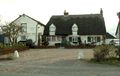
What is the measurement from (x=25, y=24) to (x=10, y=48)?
25638mm

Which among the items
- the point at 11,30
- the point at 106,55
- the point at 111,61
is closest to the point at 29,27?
the point at 11,30

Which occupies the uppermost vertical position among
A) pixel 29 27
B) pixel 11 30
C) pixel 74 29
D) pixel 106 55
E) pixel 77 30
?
pixel 29 27

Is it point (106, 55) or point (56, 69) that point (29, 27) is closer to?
point (106, 55)

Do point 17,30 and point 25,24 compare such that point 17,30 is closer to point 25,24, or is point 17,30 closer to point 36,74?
point 25,24

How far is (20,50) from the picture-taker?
4797 centimetres

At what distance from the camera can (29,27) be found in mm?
69812

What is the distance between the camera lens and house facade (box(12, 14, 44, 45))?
6919 centimetres

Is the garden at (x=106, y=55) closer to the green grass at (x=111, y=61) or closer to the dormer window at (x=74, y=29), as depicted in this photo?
the green grass at (x=111, y=61)

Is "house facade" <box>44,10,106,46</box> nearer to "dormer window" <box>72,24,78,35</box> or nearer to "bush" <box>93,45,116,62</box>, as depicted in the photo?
"dormer window" <box>72,24,78,35</box>

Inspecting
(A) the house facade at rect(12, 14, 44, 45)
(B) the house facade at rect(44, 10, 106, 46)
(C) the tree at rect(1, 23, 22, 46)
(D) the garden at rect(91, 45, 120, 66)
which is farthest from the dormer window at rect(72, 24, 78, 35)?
(D) the garden at rect(91, 45, 120, 66)

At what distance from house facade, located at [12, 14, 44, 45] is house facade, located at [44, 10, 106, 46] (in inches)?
97.4

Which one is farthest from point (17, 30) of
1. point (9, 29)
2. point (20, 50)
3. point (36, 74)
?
point (36, 74)

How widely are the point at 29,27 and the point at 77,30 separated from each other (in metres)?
10.5

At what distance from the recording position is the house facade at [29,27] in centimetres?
6919
